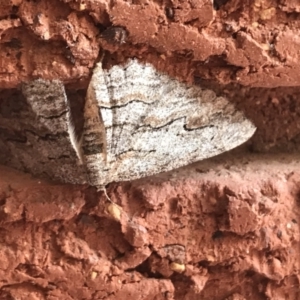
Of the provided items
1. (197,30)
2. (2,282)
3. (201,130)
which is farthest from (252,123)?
(2,282)

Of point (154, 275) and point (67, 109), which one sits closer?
point (67, 109)

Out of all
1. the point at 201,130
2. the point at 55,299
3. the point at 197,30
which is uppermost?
the point at 197,30

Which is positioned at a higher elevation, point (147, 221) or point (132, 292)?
point (147, 221)

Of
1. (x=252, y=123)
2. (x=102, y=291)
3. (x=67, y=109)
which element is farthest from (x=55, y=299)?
(x=252, y=123)

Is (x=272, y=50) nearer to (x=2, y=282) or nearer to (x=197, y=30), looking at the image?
(x=197, y=30)
